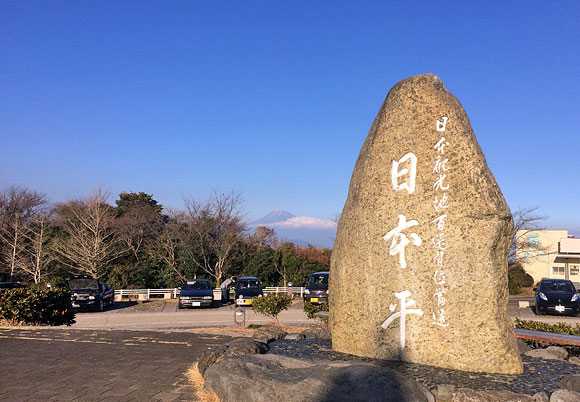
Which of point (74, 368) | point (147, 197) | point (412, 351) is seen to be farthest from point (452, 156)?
point (147, 197)

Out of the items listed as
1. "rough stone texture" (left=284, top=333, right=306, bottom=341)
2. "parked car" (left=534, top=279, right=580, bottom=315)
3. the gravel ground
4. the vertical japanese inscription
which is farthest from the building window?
the vertical japanese inscription

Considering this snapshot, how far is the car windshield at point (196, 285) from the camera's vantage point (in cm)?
2263

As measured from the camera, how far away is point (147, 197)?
42219mm

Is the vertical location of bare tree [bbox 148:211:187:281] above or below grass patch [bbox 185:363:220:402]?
above

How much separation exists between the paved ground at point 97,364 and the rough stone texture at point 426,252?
2.68 m

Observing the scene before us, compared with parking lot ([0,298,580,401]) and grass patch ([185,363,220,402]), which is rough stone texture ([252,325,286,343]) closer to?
parking lot ([0,298,580,401])

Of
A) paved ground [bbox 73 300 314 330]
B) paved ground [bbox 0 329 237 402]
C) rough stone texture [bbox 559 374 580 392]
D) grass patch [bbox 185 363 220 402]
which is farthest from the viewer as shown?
paved ground [bbox 73 300 314 330]

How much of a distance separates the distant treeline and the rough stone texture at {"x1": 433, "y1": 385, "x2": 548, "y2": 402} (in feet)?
79.6

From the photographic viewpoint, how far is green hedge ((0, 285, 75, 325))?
41.8 feet

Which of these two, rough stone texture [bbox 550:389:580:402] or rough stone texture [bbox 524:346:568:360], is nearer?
rough stone texture [bbox 550:389:580:402]

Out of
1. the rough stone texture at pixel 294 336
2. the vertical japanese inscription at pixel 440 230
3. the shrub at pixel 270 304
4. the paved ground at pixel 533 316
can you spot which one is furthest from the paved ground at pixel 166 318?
the vertical japanese inscription at pixel 440 230

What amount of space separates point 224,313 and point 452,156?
15.2m

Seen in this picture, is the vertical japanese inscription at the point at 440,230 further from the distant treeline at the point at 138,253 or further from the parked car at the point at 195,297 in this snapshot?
the distant treeline at the point at 138,253

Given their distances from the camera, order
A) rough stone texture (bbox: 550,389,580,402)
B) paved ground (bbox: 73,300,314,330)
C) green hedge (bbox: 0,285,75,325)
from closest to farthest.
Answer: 1. rough stone texture (bbox: 550,389,580,402)
2. green hedge (bbox: 0,285,75,325)
3. paved ground (bbox: 73,300,314,330)
